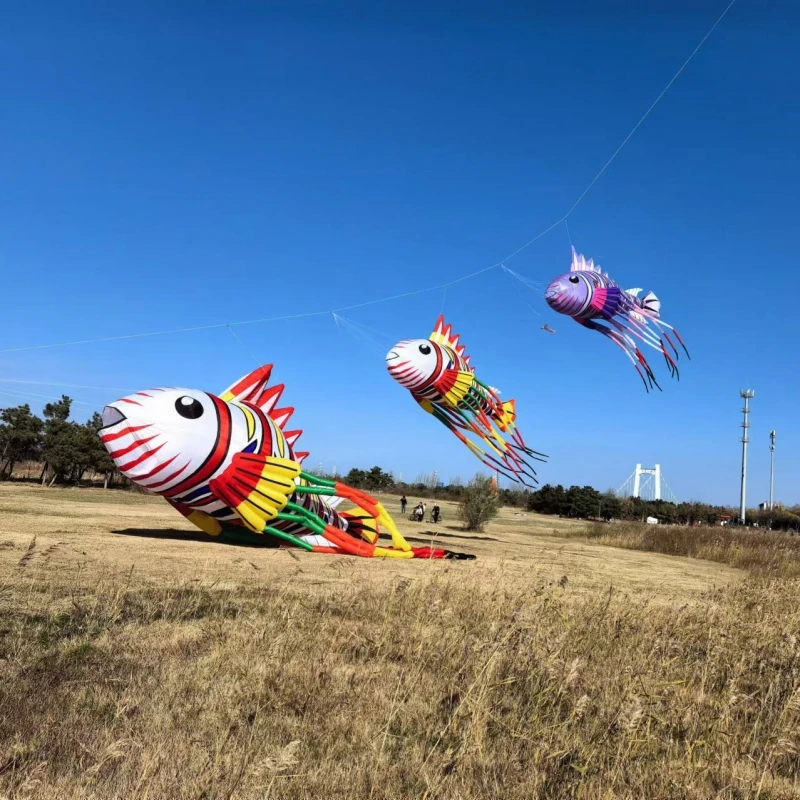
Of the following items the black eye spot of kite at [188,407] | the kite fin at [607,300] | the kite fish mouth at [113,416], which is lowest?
the kite fish mouth at [113,416]

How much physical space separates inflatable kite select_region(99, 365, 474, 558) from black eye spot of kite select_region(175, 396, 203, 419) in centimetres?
2

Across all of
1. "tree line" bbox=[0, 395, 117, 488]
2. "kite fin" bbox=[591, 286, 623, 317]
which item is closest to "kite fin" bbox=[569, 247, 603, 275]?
"kite fin" bbox=[591, 286, 623, 317]

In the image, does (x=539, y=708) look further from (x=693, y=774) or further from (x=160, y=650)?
(x=160, y=650)

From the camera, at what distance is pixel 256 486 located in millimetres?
12578

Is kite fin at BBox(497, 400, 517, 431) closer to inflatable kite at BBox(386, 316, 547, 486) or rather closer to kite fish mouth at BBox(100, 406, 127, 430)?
inflatable kite at BBox(386, 316, 547, 486)

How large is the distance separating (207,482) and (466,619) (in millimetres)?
8105

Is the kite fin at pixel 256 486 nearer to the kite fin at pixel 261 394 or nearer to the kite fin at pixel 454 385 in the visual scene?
the kite fin at pixel 261 394

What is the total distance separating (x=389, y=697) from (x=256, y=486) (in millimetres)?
9271

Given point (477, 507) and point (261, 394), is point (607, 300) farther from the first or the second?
point (477, 507)

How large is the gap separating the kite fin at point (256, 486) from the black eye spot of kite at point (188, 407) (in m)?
1.11

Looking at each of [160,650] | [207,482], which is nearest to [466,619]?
[160,650]

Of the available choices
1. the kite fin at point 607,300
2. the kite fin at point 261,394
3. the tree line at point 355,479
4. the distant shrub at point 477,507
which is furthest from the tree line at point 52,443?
the kite fin at point 607,300

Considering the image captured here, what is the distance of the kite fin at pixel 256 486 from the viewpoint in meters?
12.3

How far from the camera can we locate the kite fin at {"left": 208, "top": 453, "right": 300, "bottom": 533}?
1229 centimetres
